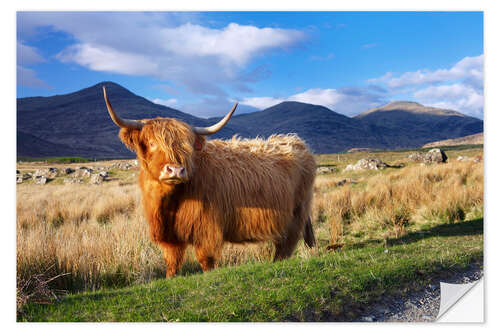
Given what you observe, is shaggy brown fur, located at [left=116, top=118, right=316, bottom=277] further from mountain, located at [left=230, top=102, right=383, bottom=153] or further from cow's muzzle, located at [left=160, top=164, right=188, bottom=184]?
mountain, located at [left=230, top=102, right=383, bottom=153]

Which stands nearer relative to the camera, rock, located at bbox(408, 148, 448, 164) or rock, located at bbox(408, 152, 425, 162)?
rock, located at bbox(408, 148, 448, 164)

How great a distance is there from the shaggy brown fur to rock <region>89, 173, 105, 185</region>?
1161 cm

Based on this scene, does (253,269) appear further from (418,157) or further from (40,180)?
(418,157)

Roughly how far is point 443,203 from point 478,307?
→ 373 centimetres

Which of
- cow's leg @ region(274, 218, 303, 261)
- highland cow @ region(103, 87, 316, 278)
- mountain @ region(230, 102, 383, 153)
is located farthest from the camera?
mountain @ region(230, 102, 383, 153)

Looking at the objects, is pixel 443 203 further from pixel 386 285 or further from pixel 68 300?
pixel 68 300

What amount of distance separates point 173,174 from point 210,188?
1002 millimetres

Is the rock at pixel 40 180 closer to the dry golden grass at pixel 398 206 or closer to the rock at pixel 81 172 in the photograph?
the rock at pixel 81 172

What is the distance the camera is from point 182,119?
181 inches

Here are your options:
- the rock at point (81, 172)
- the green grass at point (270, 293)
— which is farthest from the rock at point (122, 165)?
the green grass at point (270, 293)

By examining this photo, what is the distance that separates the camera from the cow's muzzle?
10.5 ft

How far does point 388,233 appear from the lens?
636 centimetres

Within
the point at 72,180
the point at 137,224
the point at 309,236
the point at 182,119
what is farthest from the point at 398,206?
the point at 72,180

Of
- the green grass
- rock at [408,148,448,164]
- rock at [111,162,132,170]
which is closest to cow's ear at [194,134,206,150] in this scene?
the green grass
